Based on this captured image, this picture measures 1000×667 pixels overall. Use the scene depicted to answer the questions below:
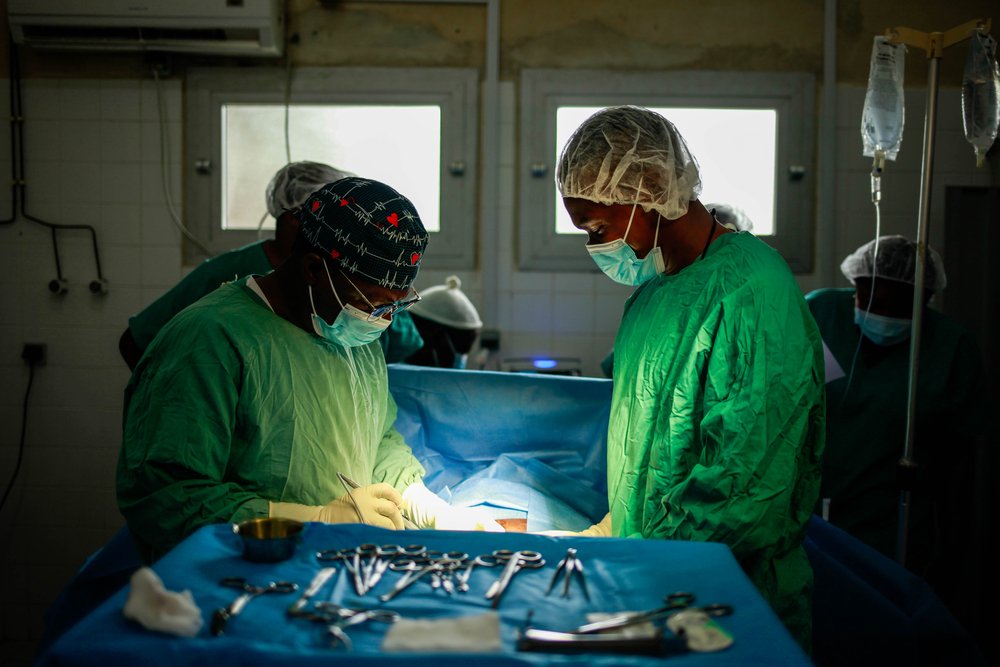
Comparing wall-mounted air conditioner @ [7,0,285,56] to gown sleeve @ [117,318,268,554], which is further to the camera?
wall-mounted air conditioner @ [7,0,285,56]

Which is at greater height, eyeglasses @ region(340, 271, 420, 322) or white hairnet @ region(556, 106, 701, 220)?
white hairnet @ region(556, 106, 701, 220)

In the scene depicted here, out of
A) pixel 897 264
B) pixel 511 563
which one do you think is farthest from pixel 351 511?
pixel 897 264

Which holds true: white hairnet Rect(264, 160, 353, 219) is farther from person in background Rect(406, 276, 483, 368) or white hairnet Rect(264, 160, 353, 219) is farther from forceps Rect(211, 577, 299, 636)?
forceps Rect(211, 577, 299, 636)

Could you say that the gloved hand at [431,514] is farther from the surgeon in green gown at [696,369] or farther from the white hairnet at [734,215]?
the white hairnet at [734,215]

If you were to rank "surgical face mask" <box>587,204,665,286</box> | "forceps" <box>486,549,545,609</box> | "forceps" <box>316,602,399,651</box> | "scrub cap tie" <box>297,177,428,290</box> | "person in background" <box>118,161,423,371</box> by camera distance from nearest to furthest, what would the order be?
"forceps" <box>316,602,399,651</box>, "forceps" <box>486,549,545,609</box>, "scrub cap tie" <box>297,177,428,290</box>, "surgical face mask" <box>587,204,665,286</box>, "person in background" <box>118,161,423,371</box>

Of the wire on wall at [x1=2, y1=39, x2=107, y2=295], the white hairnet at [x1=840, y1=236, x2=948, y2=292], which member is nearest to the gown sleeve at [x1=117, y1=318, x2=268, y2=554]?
the white hairnet at [x1=840, y1=236, x2=948, y2=292]

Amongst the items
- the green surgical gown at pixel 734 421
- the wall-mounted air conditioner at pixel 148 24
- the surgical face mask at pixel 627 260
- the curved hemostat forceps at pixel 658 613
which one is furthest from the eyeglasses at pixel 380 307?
the wall-mounted air conditioner at pixel 148 24

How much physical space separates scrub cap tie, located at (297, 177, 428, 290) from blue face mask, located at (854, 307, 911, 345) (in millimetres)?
1685

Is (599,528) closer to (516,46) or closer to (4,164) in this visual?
(516,46)

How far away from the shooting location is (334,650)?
0.93 meters

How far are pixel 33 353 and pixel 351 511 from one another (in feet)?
8.71

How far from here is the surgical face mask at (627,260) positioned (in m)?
1.81

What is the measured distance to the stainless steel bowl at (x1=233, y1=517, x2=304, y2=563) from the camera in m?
1.19

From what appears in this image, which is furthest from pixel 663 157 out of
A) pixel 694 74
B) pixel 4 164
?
pixel 4 164
